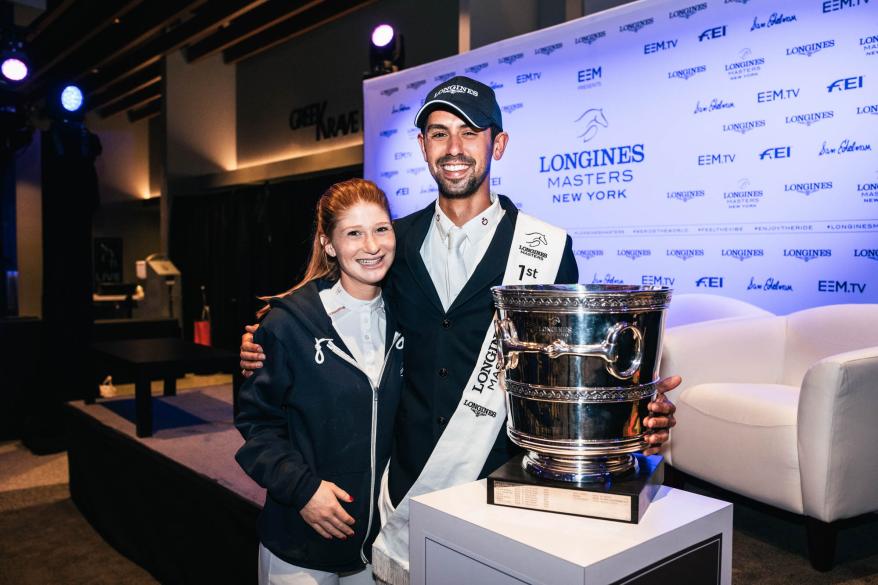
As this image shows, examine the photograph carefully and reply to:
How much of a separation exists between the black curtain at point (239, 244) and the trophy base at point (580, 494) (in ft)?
19.4

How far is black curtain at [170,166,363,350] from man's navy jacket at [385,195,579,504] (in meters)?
5.43

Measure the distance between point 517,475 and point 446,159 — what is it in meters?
0.67

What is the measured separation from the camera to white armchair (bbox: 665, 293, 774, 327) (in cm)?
327

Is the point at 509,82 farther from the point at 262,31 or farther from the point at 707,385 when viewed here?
the point at 262,31

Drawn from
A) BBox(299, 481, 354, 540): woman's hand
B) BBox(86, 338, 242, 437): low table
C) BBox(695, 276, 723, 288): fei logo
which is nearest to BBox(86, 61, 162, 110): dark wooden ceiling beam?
BBox(86, 338, 242, 437): low table

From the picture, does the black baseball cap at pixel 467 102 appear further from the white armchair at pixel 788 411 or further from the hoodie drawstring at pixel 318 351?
the white armchair at pixel 788 411

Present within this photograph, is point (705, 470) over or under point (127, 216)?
under

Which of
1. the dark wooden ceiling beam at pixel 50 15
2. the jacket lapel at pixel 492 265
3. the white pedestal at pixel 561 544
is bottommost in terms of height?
the white pedestal at pixel 561 544

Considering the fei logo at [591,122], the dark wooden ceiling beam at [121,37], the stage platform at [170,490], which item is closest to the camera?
the stage platform at [170,490]

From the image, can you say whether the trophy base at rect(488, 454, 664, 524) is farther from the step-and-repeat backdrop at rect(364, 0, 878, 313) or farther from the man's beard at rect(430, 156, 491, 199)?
the step-and-repeat backdrop at rect(364, 0, 878, 313)

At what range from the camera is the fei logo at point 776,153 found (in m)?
3.13

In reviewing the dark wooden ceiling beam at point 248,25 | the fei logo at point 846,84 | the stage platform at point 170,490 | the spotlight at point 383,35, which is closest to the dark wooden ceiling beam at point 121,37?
the dark wooden ceiling beam at point 248,25

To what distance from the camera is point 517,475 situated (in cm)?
93

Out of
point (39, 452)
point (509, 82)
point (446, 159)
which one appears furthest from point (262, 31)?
point (446, 159)
